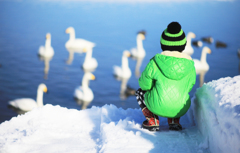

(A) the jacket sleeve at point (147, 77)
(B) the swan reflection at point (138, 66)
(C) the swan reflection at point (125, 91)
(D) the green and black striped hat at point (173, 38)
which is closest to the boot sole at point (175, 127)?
(A) the jacket sleeve at point (147, 77)

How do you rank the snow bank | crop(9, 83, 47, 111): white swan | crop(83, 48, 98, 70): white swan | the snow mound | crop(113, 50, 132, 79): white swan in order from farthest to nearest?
crop(83, 48, 98, 70): white swan
crop(113, 50, 132, 79): white swan
crop(9, 83, 47, 111): white swan
the snow mound
the snow bank

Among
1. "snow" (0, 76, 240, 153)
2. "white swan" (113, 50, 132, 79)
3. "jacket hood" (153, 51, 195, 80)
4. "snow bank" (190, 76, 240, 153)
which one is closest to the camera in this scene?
"snow bank" (190, 76, 240, 153)

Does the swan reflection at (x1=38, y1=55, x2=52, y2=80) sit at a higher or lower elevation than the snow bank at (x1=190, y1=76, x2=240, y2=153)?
higher

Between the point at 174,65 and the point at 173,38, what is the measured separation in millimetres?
285

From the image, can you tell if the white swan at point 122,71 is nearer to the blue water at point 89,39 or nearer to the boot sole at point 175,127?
the blue water at point 89,39

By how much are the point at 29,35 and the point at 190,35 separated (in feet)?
26.7

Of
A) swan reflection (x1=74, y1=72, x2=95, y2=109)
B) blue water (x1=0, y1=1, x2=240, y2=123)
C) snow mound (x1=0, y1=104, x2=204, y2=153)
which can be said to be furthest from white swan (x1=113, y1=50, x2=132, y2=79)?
snow mound (x1=0, y1=104, x2=204, y2=153)

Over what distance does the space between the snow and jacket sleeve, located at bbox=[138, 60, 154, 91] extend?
1.56 feet

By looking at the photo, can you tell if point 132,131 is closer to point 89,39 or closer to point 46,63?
point 46,63

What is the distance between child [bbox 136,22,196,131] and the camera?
3182 millimetres

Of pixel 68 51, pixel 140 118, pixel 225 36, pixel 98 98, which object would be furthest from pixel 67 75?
pixel 225 36

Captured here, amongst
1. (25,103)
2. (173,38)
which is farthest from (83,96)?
(173,38)

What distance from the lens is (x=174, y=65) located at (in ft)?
10.4

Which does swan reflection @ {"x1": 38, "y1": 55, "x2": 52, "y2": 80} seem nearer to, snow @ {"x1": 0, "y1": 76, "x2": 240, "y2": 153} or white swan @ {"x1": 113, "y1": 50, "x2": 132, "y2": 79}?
white swan @ {"x1": 113, "y1": 50, "x2": 132, "y2": 79}
